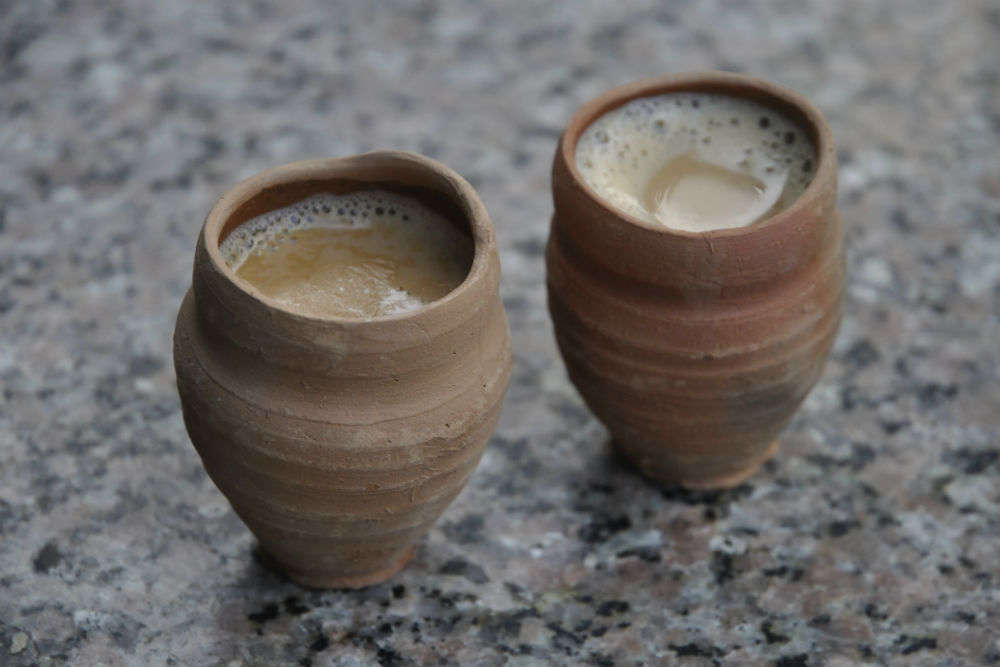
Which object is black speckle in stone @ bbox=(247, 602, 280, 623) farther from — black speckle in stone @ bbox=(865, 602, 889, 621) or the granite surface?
black speckle in stone @ bbox=(865, 602, 889, 621)

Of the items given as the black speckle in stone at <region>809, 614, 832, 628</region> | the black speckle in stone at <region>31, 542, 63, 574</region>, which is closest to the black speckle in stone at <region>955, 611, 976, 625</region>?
the black speckle in stone at <region>809, 614, 832, 628</region>

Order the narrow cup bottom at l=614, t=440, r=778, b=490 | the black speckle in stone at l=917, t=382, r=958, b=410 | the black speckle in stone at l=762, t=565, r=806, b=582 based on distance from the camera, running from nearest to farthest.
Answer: the black speckle in stone at l=762, t=565, r=806, b=582 → the narrow cup bottom at l=614, t=440, r=778, b=490 → the black speckle in stone at l=917, t=382, r=958, b=410

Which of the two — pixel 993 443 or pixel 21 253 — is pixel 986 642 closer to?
pixel 993 443

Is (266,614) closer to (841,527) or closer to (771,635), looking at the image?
(771,635)

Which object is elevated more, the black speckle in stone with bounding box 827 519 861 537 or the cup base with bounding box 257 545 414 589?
the black speckle in stone with bounding box 827 519 861 537

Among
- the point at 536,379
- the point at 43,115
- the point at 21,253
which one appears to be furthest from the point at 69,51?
the point at 536,379

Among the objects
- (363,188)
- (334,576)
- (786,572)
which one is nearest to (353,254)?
(363,188)

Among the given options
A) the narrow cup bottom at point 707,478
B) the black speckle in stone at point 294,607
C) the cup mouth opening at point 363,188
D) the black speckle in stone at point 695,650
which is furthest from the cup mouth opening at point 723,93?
the black speckle in stone at point 294,607
